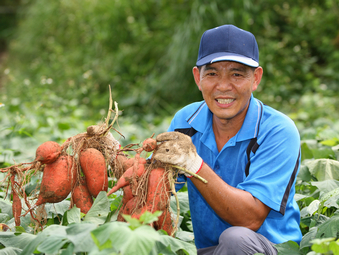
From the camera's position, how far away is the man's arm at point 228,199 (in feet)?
5.34

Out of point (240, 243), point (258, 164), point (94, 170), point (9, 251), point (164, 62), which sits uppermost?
point (164, 62)

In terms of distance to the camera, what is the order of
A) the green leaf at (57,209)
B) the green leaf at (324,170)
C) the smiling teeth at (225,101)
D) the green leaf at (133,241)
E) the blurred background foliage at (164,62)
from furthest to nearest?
1. the blurred background foliage at (164,62)
2. the green leaf at (324,170)
3. the green leaf at (57,209)
4. the smiling teeth at (225,101)
5. the green leaf at (133,241)

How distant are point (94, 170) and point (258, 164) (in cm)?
83

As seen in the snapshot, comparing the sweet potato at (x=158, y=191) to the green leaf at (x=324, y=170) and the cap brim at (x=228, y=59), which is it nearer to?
the cap brim at (x=228, y=59)

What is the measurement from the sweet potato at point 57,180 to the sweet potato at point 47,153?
3 cm

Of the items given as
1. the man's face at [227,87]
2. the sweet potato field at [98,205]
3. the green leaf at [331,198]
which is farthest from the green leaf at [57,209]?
the green leaf at [331,198]

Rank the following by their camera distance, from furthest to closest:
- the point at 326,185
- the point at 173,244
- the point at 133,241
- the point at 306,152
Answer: the point at 306,152 < the point at 326,185 < the point at 173,244 < the point at 133,241

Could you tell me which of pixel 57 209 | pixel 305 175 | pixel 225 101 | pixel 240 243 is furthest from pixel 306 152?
pixel 57 209

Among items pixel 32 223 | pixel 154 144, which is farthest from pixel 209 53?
pixel 32 223

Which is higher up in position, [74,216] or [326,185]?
[326,185]

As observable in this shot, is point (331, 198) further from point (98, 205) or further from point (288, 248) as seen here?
point (98, 205)

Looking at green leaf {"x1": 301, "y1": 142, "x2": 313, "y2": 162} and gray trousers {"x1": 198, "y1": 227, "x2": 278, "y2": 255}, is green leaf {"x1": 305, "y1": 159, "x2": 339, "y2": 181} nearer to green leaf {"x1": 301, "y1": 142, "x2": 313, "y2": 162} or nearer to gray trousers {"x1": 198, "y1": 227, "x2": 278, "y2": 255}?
green leaf {"x1": 301, "y1": 142, "x2": 313, "y2": 162}

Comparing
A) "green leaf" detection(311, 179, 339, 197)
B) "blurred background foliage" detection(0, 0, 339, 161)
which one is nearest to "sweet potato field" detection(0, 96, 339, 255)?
"green leaf" detection(311, 179, 339, 197)

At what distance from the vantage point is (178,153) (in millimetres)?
1604
